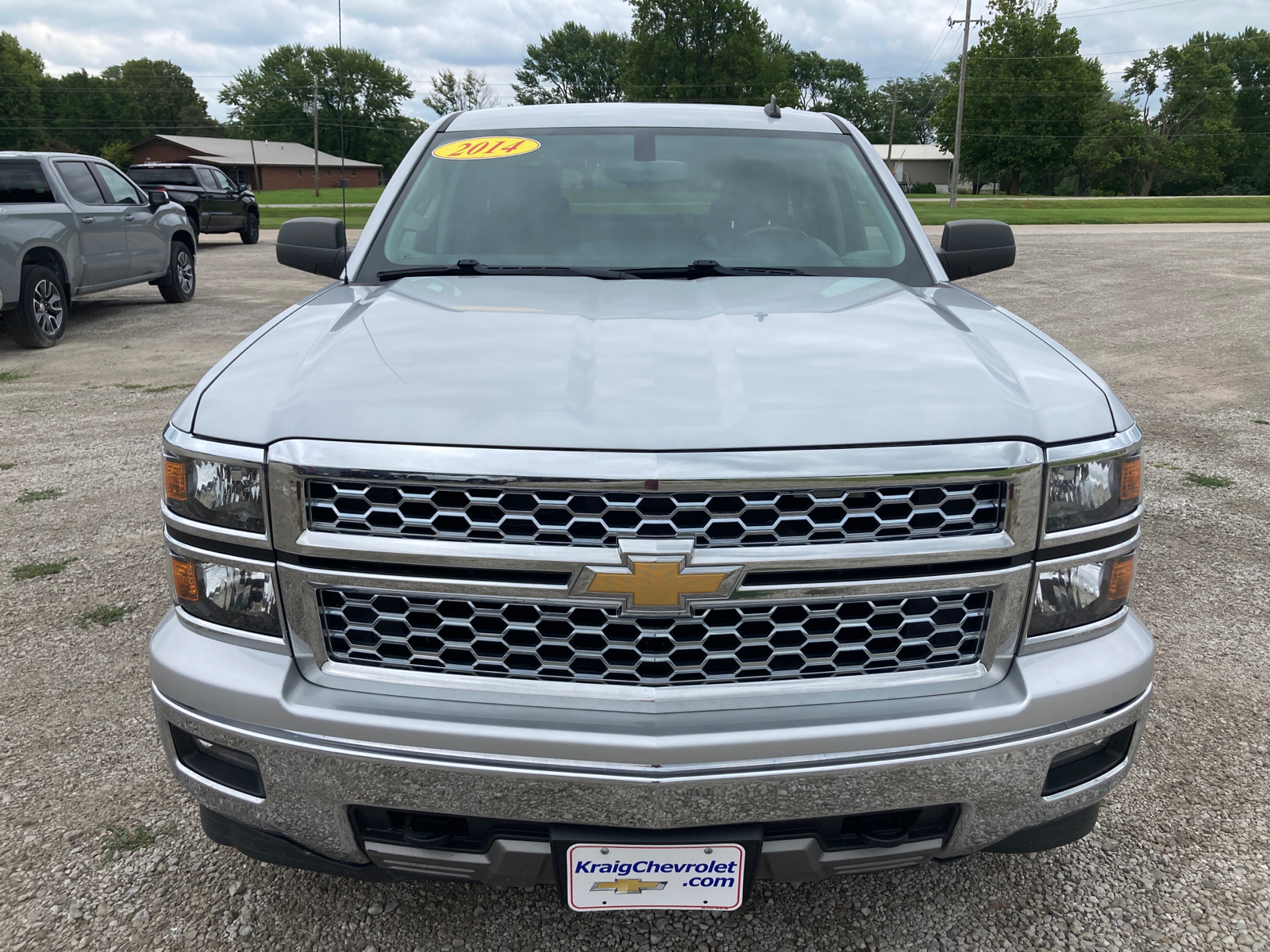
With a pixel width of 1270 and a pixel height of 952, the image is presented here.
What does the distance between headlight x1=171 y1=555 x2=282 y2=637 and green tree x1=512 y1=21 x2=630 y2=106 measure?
104m

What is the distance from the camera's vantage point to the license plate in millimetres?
1710

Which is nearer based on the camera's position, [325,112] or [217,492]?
[217,492]

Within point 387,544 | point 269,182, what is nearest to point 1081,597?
point 387,544

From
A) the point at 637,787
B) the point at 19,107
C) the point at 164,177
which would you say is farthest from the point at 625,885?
the point at 19,107

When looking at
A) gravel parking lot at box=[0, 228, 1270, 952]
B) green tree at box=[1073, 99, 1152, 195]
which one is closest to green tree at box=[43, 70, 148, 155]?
green tree at box=[1073, 99, 1152, 195]

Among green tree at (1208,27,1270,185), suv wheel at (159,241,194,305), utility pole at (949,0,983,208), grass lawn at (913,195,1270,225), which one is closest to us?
suv wheel at (159,241,194,305)

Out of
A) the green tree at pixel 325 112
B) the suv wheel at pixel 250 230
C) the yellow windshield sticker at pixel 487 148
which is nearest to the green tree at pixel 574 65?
the green tree at pixel 325 112

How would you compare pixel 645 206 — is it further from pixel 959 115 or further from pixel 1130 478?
pixel 959 115

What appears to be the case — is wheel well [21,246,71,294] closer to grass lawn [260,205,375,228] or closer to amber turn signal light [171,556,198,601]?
amber turn signal light [171,556,198,601]

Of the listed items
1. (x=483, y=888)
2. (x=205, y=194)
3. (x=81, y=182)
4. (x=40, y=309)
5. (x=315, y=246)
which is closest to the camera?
(x=483, y=888)

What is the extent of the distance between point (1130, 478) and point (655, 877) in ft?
3.83

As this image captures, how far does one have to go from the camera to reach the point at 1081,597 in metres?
1.83

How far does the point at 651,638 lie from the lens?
5.57 ft

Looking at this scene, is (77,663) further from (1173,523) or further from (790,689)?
(1173,523)
